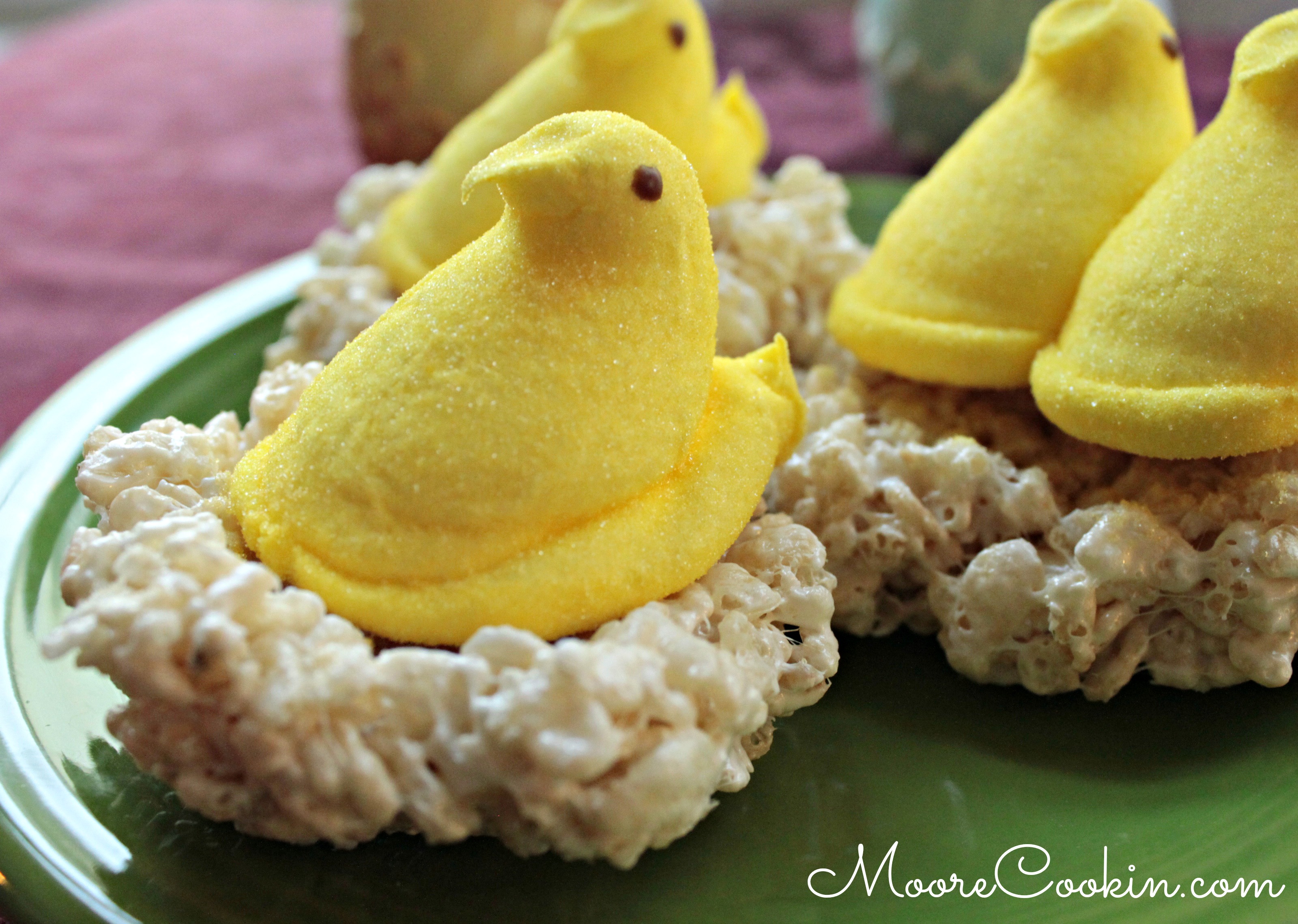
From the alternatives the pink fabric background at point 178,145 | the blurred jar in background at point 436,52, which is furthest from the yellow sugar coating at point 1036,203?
the pink fabric background at point 178,145

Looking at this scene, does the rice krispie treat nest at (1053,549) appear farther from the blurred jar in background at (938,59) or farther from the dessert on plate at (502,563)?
the blurred jar in background at (938,59)

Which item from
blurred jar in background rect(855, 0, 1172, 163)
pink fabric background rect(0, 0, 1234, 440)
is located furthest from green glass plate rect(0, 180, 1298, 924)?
blurred jar in background rect(855, 0, 1172, 163)

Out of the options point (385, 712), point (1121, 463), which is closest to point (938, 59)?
point (1121, 463)

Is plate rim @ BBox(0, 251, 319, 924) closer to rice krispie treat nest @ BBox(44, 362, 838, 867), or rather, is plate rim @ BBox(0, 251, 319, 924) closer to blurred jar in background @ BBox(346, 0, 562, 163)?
rice krispie treat nest @ BBox(44, 362, 838, 867)

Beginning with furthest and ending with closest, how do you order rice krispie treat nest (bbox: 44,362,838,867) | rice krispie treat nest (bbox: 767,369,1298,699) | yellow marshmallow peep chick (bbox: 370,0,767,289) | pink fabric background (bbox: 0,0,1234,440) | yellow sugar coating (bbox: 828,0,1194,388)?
pink fabric background (bbox: 0,0,1234,440)
yellow marshmallow peep chick (bbox: 370,0,767,289)
yellow sugar coating (bbox: 828,0,1194,388)
rice krispie treat nest (bbox: 767,369,1298,699)
rice krispie treat nest (bbox: 44,362,838,867)

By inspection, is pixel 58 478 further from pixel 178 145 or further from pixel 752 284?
pixel 178 145
